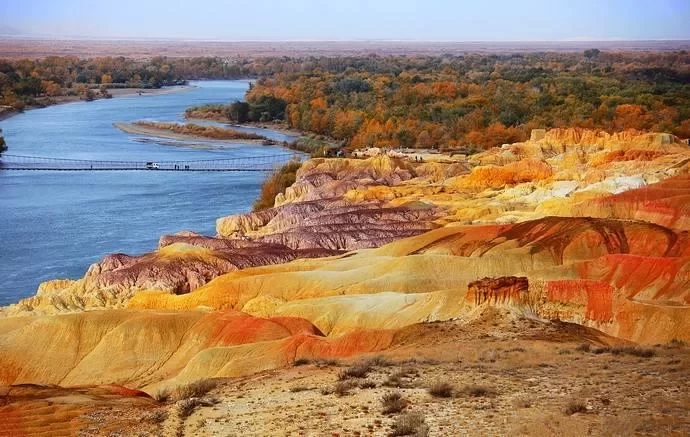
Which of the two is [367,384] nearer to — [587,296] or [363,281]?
[587,296]

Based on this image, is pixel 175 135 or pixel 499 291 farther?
pixel 175 135

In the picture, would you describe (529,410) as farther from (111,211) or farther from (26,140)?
(26,140)

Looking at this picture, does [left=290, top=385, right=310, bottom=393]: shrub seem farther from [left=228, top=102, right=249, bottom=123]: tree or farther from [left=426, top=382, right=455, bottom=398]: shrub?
[left=228, top=102, right=249, bottom=123]: tree

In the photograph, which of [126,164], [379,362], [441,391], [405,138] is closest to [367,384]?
[441,391]

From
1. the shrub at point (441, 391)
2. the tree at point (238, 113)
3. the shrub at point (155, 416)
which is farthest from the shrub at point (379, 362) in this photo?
the tree at point (238, 113)

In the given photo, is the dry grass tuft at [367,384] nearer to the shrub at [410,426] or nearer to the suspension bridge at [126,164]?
the shrub at [410,426]

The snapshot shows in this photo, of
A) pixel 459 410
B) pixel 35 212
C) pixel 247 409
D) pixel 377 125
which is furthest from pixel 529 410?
pixel 377 125
